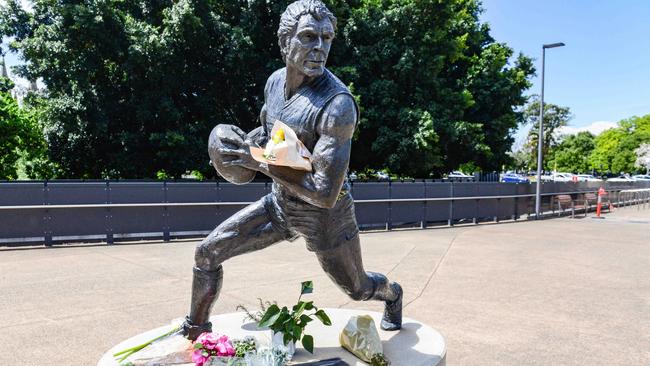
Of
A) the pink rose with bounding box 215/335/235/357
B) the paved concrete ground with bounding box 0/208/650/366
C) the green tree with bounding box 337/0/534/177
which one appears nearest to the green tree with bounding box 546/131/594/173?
the green tree with bounding box 337/0/534/177

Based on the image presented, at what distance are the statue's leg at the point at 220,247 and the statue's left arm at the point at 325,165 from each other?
666mm

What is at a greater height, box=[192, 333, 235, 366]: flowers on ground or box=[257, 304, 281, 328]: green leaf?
box=[257, 304, 281, 328]: green leaf

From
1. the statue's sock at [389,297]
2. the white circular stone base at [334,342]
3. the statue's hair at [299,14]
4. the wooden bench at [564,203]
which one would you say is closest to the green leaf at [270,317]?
the white circular stone base at [334,342]

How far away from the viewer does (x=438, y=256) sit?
10.1 metres

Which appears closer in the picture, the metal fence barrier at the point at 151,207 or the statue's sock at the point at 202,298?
the statue's sock at the point at 202,298

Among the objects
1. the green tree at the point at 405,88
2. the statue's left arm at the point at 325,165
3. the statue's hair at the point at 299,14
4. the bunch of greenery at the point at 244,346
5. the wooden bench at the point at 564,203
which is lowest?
the wooden bench at the point at 564,203

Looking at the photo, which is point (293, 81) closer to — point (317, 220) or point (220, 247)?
point (317, 220)

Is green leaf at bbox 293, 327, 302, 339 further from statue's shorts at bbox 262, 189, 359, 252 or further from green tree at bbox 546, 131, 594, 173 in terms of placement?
green tree at bbox 546, 131, 594, 173

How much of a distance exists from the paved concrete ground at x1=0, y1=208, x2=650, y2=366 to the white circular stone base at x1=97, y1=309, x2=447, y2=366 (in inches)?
25.6

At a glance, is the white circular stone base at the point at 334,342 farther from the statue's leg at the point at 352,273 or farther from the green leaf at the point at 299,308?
the green leaf at the point at 299,308

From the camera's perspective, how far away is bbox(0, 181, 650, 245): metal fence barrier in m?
10.4

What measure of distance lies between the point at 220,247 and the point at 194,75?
1610 centimetres

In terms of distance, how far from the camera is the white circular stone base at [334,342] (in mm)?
3398

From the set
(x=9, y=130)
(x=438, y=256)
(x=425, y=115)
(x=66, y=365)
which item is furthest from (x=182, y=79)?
(x=66, y=365)
